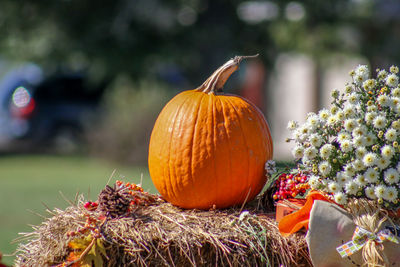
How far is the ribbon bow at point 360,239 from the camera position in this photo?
7.95ft

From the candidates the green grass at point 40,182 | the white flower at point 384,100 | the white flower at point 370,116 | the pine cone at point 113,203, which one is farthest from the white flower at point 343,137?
the green grass at point 40,182

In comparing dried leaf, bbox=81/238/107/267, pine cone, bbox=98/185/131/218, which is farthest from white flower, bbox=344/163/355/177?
dried leaf, bbox=81/238/107/267

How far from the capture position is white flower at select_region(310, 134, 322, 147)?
2588mm

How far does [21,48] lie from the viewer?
1345cm

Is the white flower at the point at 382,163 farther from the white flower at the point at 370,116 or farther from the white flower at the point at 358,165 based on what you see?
the white flower at the point at 370,116

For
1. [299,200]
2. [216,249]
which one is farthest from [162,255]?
[299,200]

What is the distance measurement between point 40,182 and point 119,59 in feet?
9.57

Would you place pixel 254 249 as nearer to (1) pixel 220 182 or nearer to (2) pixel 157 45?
(1) pixel 220 182

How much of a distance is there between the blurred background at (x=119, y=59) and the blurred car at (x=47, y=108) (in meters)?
0.02

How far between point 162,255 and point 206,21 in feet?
31.9

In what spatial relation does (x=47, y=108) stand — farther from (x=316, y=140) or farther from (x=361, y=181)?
(x=361, y=181)

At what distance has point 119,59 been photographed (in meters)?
10.8

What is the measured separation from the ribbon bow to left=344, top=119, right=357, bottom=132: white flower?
47 centimetres

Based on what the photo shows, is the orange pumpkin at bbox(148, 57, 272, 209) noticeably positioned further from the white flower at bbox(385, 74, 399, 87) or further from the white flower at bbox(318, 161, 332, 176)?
the white flower at bbox(385, 74, 399, 87)
